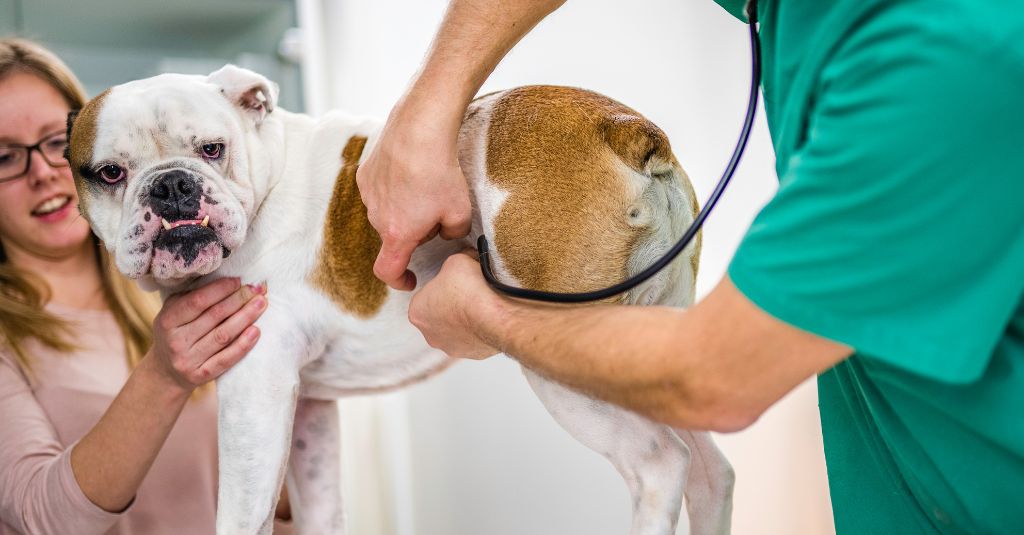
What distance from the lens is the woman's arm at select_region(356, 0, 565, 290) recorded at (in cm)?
94

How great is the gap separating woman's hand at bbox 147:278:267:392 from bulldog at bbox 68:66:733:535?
0.8 inches

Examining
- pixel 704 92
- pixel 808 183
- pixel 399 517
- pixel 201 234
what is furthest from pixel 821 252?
pixel 399 517

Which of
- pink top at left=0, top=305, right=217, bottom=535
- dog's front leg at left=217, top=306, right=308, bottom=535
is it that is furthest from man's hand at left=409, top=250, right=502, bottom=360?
pink top at left=0, top=305, right=217, bottom=535

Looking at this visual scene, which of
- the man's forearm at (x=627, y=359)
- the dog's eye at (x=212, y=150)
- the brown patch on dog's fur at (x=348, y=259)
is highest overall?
the man's forearm at (x=627, y=359)

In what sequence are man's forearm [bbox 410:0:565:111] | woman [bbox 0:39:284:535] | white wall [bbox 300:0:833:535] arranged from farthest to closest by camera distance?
white wall [bbox 300:0:833:535] → woman [bbox 0:39:284:535] → man's forearm [bbox 410:0:565:111]

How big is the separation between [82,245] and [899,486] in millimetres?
1725

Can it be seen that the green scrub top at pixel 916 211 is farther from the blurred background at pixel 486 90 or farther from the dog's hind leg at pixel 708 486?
the blurred background at pixel 486 90

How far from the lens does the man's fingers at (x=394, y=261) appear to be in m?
1.02

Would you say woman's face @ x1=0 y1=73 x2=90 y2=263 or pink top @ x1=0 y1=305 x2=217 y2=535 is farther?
woman's face @ x1=0 y1=73 x2=90 y2=263

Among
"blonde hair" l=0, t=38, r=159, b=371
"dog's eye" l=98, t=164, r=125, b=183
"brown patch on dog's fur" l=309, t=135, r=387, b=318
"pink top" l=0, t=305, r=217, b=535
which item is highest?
"dog's eye" l=98, t=164, r=125, b=183

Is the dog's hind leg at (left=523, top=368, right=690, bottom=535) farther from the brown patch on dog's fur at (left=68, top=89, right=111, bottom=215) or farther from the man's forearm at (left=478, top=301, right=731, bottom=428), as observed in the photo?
the brown patch on dog's fur at (left=68, top=89, right=111, bottom=215)

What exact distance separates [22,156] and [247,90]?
0.72m

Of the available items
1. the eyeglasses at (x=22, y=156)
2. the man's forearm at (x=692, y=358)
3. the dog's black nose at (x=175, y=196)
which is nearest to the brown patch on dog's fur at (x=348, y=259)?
the dog's black nose at (x=175, y=196)

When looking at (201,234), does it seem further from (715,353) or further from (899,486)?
(899,486)
